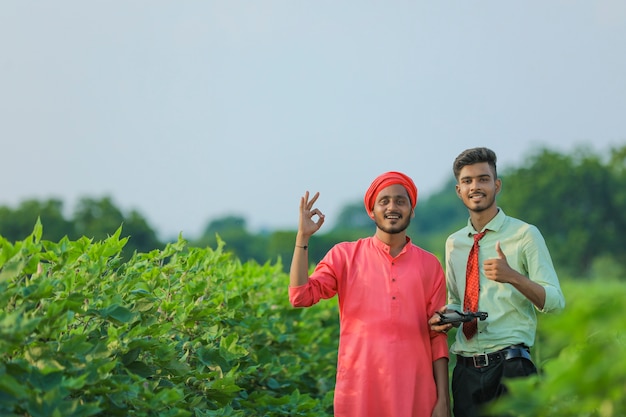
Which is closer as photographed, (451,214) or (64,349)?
(64,349)

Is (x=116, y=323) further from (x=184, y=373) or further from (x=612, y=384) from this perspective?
(x=612, y=384)

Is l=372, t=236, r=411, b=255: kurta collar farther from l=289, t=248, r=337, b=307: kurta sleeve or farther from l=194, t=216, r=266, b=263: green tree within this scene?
l=194, t=216, r=266, b=263: green tree

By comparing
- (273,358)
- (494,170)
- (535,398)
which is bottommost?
(273,358)

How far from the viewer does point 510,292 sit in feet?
14.4

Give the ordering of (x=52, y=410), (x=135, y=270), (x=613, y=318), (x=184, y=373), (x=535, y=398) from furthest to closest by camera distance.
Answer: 1. (x=135, y=270)
2. (x=184, y=373)
3. (x=52, y=410)
4. (x=535, y=398)
5. (x=613, y=318)

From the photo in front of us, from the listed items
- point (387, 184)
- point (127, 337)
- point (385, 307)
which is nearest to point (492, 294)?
point (385, 307)

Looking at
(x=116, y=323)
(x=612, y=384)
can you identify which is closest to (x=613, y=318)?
(x=612, y=384)

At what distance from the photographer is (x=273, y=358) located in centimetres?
596

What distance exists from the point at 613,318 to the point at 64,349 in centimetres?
196

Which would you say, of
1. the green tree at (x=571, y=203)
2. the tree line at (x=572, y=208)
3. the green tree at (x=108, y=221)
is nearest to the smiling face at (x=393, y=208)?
the green tree at (x=108, y=221)

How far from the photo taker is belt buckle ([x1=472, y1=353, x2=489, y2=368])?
14.4ft

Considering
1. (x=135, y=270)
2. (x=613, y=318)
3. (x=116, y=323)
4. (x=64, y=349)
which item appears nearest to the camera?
(x=613, y=318)

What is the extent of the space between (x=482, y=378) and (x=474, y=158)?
3.52 feet

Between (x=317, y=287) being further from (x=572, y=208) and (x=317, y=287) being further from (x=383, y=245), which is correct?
(x=572, y=208)
